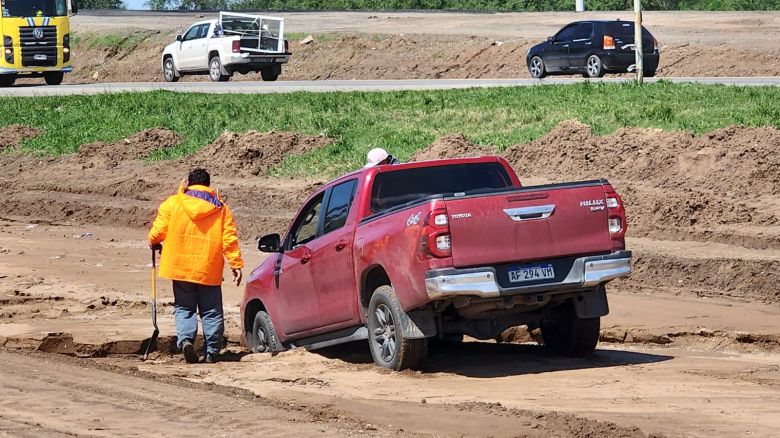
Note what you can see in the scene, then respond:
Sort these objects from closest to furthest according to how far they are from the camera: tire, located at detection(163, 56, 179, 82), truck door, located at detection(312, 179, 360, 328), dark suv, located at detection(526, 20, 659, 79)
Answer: truck door, located at detection(312, 179, 360, 328) < dark suv, located at detection(526, 20, 659, 79) < tire, located at detection(163, 56, 179, 82)

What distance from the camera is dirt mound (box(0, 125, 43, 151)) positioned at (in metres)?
30.7

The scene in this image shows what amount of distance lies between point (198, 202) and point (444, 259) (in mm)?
2880

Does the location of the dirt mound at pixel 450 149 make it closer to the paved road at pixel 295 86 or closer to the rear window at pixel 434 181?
the paved road at pixel 295 86

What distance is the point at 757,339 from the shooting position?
13.1 metres

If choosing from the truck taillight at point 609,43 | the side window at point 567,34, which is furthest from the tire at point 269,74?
the truck taillight at point 609,43

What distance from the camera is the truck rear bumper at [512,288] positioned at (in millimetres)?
10125

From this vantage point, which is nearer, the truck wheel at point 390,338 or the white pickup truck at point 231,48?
the truck wheel at point 390,338

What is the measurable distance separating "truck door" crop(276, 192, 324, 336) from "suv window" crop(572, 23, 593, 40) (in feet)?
82.2

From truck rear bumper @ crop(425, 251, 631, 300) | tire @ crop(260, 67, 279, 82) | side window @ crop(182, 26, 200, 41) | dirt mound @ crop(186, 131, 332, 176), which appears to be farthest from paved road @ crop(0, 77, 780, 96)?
truck rear bumper @ crop(425, 251, 631, 300)

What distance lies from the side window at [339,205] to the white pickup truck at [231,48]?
28.5 m

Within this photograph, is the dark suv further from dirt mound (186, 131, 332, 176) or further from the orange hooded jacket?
the orange hooded jacket

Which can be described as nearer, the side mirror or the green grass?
the side mirror

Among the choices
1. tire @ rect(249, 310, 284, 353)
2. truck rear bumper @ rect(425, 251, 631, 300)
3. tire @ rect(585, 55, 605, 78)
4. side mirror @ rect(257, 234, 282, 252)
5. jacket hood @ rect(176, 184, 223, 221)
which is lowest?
tire @ rect(585, 55, 605, 78)

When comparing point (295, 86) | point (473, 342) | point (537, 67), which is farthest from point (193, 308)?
point (537, 67)
